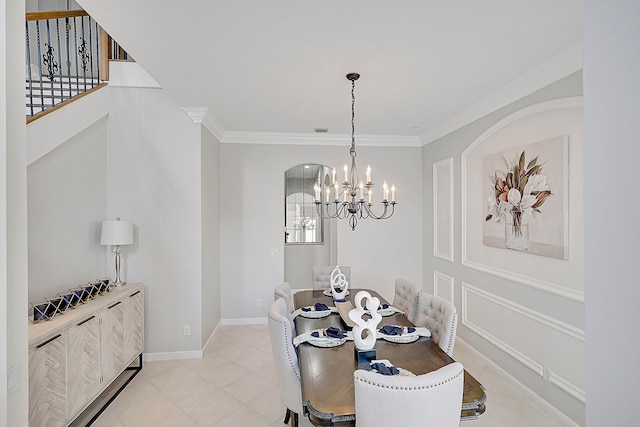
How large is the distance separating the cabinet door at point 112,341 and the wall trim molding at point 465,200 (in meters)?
3.54

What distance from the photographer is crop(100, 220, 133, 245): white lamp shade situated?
3.21m

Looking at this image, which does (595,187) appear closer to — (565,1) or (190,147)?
(565,1)

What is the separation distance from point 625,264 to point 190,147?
383 centimetres

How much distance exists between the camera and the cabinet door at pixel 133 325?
10.3 ft

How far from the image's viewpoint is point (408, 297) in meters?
3.21

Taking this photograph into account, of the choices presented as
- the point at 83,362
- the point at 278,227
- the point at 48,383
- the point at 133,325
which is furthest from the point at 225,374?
the point at 278,227

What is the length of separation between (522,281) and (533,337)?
0.46m

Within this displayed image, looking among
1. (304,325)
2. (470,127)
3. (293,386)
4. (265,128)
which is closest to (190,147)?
(265,128)

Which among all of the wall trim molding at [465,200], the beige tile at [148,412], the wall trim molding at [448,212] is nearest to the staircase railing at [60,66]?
the beige tile at [148,412]

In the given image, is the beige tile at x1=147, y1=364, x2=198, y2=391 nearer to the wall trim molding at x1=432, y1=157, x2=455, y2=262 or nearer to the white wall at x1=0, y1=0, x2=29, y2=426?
the white wall at x1=0, y1=0, x2=29, y2=426

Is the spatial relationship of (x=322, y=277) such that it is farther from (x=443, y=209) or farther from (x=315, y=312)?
(x=443, y=209)

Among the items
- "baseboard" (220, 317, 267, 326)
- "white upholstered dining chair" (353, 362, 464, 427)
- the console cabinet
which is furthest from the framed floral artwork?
the console cabinet

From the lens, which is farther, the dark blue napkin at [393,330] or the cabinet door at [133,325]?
the cabinet door at [133,325]

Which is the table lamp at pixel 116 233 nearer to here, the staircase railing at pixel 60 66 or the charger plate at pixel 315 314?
the staircase railing at pixel 60 66
